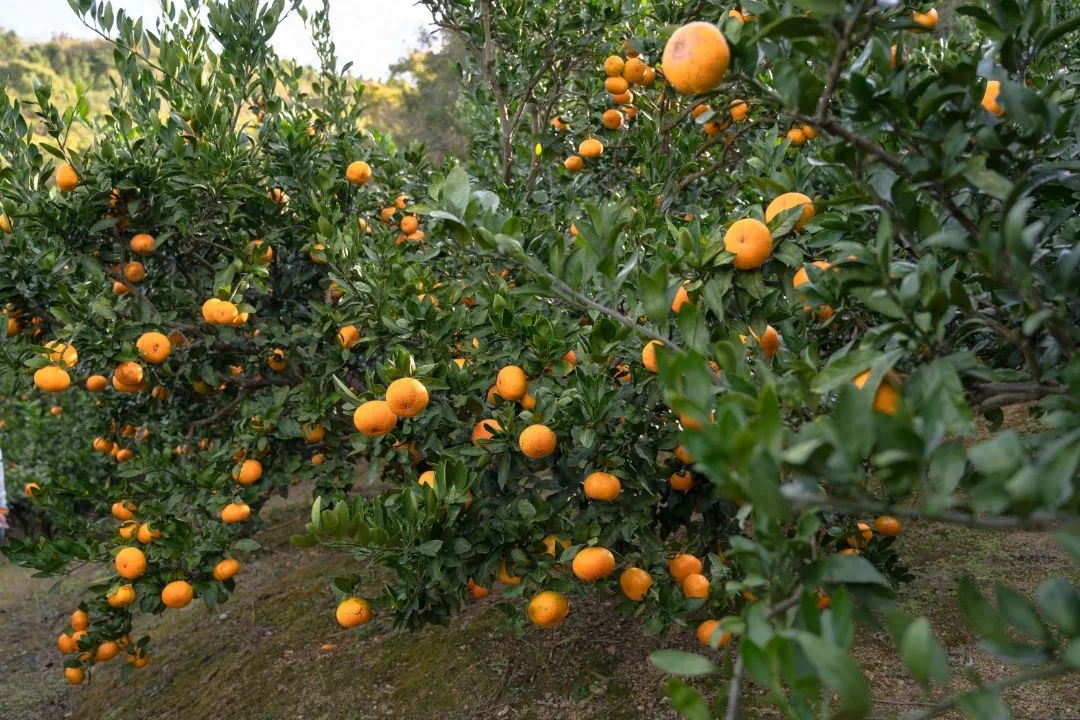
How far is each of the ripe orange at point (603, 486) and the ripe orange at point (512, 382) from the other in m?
0.30

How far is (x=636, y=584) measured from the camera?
1.97 meters

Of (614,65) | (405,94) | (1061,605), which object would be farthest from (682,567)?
(405,94)

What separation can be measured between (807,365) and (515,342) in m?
1.02

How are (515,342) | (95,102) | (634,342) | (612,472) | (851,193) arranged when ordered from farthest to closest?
(95,102)
(515,342)
(612,472)
(634,342)
(851,193)

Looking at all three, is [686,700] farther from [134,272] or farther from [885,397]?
[134,272]

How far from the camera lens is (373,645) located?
324 cm

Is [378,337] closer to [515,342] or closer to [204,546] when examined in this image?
[515,342]

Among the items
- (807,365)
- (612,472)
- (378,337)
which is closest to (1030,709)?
(612,472)

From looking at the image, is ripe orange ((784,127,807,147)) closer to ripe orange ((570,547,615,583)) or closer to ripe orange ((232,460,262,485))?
ripe orange ((570,547,615,583))

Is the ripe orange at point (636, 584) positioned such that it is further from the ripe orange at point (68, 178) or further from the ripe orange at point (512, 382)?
the ripe orange at point (68, 178)

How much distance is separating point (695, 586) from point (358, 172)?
220 centimetres

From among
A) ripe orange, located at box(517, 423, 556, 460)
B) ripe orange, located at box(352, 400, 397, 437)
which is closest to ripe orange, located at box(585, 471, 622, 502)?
ripe orange, located at box(517, 423, 556, 460)

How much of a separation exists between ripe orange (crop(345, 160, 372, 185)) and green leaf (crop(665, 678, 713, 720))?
2.80 m

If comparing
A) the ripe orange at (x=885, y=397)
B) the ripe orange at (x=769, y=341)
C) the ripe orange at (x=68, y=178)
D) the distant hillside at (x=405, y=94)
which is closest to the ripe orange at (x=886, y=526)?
the ripe orange at (x=769, y=341)
